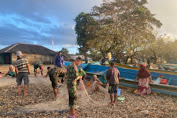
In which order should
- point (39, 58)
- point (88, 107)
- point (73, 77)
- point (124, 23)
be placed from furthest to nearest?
point (39, 58)
point (124, 23)
point (88, 107)
point (73, 77)

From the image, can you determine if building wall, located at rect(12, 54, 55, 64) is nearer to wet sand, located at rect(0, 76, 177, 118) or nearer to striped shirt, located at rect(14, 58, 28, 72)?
striped shirt, located at rect(14, 58, 28, 72)

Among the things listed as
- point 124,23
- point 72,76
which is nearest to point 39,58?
point 124,23

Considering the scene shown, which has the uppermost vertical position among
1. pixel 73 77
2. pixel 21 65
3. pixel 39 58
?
pixel 39 58

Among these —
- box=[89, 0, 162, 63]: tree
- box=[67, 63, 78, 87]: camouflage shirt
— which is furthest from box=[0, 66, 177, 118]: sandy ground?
box=[89, 0, 162, 63]: tree

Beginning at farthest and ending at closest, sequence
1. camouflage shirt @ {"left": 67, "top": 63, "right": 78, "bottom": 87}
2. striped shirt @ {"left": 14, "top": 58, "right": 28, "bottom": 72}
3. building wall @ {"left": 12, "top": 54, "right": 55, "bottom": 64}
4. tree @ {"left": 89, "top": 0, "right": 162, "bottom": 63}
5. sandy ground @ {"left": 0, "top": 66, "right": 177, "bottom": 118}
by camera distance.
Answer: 1. building wall @ {"left": 12, "top": 54, "right": 55, "bottom": 64}
2. tree @ {"left": 89, "top": 0, "right": 162, "bottom": 63}
3. striped shirt @ {"left": 14, "top": 58, "right": 28, "bottom": 72}
4. sandy ground @ {"left": 0, "top": 66, "right": 177, "bottom": 118}
5. camouflage shirt @ {"left": 67, "top": 63, "right": 78, "bottom": 87}

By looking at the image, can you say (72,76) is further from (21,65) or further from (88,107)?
(21,65)

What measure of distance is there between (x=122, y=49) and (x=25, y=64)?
17124mm

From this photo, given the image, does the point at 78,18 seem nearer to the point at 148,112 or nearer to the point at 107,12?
the point at 107,12

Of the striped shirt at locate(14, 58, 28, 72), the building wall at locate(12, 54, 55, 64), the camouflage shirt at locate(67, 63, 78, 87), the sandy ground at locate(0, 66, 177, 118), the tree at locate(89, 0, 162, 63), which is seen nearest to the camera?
the camouflage shirt at locate(67, 63, 78, 87)

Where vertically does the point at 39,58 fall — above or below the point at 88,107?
above

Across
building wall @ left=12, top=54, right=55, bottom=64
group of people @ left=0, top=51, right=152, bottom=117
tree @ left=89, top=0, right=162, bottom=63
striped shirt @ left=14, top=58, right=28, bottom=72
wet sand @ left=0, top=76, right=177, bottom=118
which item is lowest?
wet sand @ left=0, top=76, right=177, bottom=118

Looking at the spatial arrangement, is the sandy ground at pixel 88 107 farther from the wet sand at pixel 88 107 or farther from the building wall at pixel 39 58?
the building wall at pixel 39 58

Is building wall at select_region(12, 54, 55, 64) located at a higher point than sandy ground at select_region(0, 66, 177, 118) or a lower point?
higher

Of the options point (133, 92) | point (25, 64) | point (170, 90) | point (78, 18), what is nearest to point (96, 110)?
point (133, 92)
